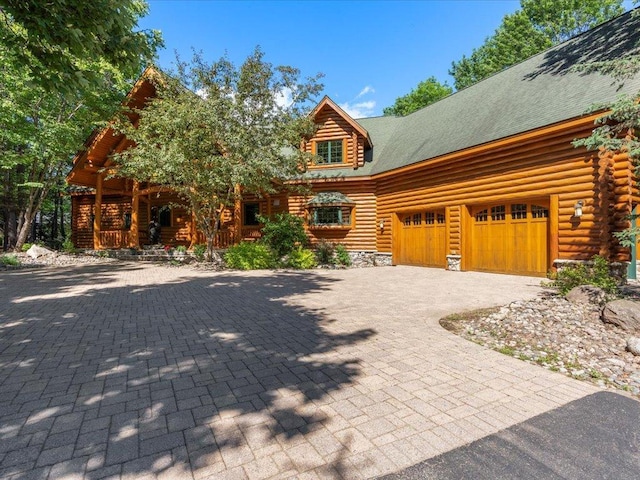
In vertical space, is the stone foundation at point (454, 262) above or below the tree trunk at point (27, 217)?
below

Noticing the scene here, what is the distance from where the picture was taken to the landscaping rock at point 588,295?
5448 mm

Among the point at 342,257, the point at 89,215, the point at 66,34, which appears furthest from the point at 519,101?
the point at 89,215

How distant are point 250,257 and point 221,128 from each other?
4.67 metres

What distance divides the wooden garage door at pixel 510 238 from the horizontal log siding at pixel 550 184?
1.34ft

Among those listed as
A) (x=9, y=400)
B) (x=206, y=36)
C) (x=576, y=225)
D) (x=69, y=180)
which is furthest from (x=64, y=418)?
(x=69, y=180)

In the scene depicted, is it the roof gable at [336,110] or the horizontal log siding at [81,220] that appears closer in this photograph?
the roof gable at [336,110]

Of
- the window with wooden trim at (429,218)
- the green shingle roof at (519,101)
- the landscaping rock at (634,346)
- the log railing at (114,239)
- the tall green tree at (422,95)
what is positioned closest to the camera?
the landscaping rock at (634,346)

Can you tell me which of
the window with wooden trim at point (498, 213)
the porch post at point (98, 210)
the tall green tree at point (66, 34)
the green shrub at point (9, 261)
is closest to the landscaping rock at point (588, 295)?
the window with wooden trim at point (498, 213)

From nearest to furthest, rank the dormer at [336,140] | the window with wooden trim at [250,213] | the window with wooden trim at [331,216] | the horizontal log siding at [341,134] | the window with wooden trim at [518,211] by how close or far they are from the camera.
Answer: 1. the window with wooden trim at [518,211]
2. the window with wooden trim at [331,216]
3. the dormer at [336,140]
4. the horizontal log siding at [341,134]
5. the window with wooden trim at [250,213]

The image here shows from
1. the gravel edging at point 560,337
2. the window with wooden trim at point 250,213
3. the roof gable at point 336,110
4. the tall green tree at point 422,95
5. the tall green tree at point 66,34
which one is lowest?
→ the gravel edging at point 560,337

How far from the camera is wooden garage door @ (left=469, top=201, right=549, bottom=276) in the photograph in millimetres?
9336

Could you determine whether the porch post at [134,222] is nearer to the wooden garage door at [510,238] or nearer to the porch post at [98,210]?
the porch post at [98,210]

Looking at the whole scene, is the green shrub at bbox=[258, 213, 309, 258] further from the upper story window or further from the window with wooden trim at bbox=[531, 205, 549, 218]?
the window with wooden trim at bbox=[531, 205, 549, 218]

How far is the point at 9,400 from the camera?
2.76 m
